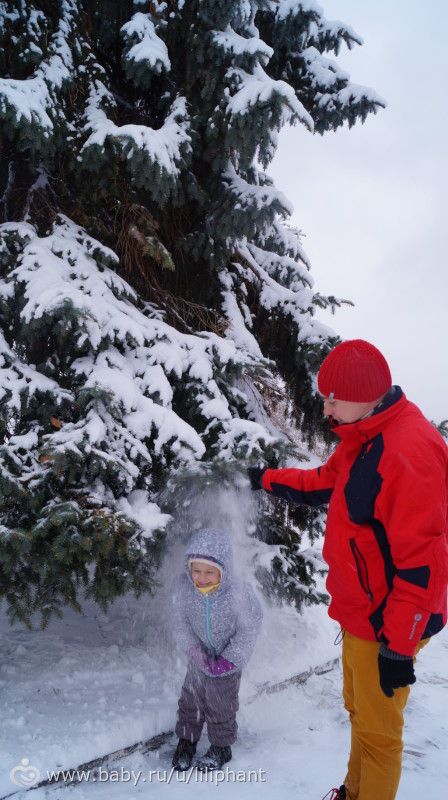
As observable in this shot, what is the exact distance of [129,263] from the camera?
4.74 meters

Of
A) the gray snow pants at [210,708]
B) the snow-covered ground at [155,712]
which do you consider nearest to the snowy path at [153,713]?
the snow-covered ground at [155,712]

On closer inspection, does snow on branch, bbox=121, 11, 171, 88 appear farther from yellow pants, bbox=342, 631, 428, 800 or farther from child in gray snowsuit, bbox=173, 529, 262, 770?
yellow pants, bbox=342, 631, 428, 800

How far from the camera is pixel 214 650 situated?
10.6 feet

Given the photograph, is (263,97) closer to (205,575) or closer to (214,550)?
(214,550)

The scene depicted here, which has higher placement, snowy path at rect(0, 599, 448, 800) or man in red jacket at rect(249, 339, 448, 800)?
man in red jacket at rect(249, 339, 448, 800)

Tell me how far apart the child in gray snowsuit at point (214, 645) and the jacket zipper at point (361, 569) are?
40.9 inches

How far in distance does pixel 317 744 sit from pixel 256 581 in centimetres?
132

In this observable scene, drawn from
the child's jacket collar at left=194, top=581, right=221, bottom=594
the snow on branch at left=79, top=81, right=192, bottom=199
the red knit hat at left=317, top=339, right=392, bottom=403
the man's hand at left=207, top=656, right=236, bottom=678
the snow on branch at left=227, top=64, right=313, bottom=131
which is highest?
the snow on branch at left=227, top=64, right=313, bottom=131

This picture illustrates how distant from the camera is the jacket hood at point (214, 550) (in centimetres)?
316

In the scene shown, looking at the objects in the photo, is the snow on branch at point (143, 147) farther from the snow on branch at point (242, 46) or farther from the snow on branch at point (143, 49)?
the snow on branch at point (242, 46)

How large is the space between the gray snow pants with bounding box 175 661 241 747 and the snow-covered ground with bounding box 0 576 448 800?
0.64 ft

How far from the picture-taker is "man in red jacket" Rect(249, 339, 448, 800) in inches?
83.7

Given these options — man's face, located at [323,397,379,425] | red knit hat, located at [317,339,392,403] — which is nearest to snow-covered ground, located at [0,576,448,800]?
man's face, located at [323,397,379,425]

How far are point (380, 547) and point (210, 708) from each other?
5.68 feet
